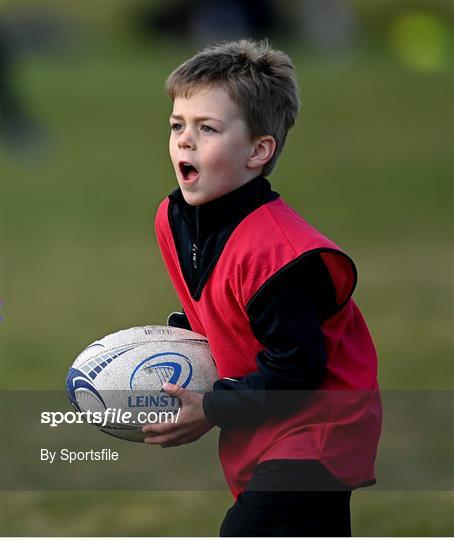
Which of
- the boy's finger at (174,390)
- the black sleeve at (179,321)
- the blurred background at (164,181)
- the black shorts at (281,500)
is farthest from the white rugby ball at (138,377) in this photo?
the blurred background at (164,181)

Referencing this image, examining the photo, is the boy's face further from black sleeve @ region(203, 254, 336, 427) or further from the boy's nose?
black sleeve @ region(203, 254, 336, 427)

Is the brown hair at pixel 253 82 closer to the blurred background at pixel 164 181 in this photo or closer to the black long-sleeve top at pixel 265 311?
Result: the black long-sleeve top at pixel 265 311

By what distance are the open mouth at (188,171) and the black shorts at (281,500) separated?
0.92 meters

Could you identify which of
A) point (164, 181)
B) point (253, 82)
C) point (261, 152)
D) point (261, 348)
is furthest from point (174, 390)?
point (164, 181)

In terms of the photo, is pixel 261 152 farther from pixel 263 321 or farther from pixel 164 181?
pixel 164 181

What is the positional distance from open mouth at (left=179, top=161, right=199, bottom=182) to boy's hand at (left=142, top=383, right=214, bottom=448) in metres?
0.68

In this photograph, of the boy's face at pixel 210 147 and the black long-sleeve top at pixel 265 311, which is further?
the boy's face at pixel 210 147

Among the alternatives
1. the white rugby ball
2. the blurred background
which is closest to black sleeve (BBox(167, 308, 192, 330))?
the white rugby ball

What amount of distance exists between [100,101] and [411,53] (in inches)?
446

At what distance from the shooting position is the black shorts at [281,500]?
149 inches

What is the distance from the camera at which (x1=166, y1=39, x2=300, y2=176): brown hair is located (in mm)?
3873

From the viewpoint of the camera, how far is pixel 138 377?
412 centimetres

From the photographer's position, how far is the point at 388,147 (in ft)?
79.3

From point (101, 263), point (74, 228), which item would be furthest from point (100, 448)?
point (74, 228)
